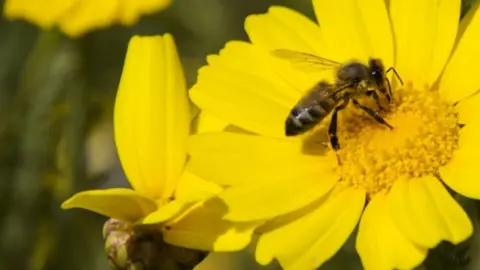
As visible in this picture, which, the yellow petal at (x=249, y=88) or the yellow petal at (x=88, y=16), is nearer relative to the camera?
the yellow petal at (x=249, y=88)

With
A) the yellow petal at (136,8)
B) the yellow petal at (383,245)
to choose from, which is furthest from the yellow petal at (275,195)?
the yellow petal at (136,8)

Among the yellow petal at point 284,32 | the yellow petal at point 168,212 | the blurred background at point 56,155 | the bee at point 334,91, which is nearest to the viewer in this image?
the yellow petal at point 168,212

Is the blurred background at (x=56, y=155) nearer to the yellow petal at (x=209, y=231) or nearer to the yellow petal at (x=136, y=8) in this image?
the yellow petal at (x=136, y=8)

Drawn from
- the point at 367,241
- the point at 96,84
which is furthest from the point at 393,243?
the point at 96,84

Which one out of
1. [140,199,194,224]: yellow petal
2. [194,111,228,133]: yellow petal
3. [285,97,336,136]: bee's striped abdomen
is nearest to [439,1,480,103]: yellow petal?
[285,97,336,136]: bee's striped abdomen

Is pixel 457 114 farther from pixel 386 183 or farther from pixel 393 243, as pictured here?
pixel 393 243

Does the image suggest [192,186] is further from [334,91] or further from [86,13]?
[86,13]
